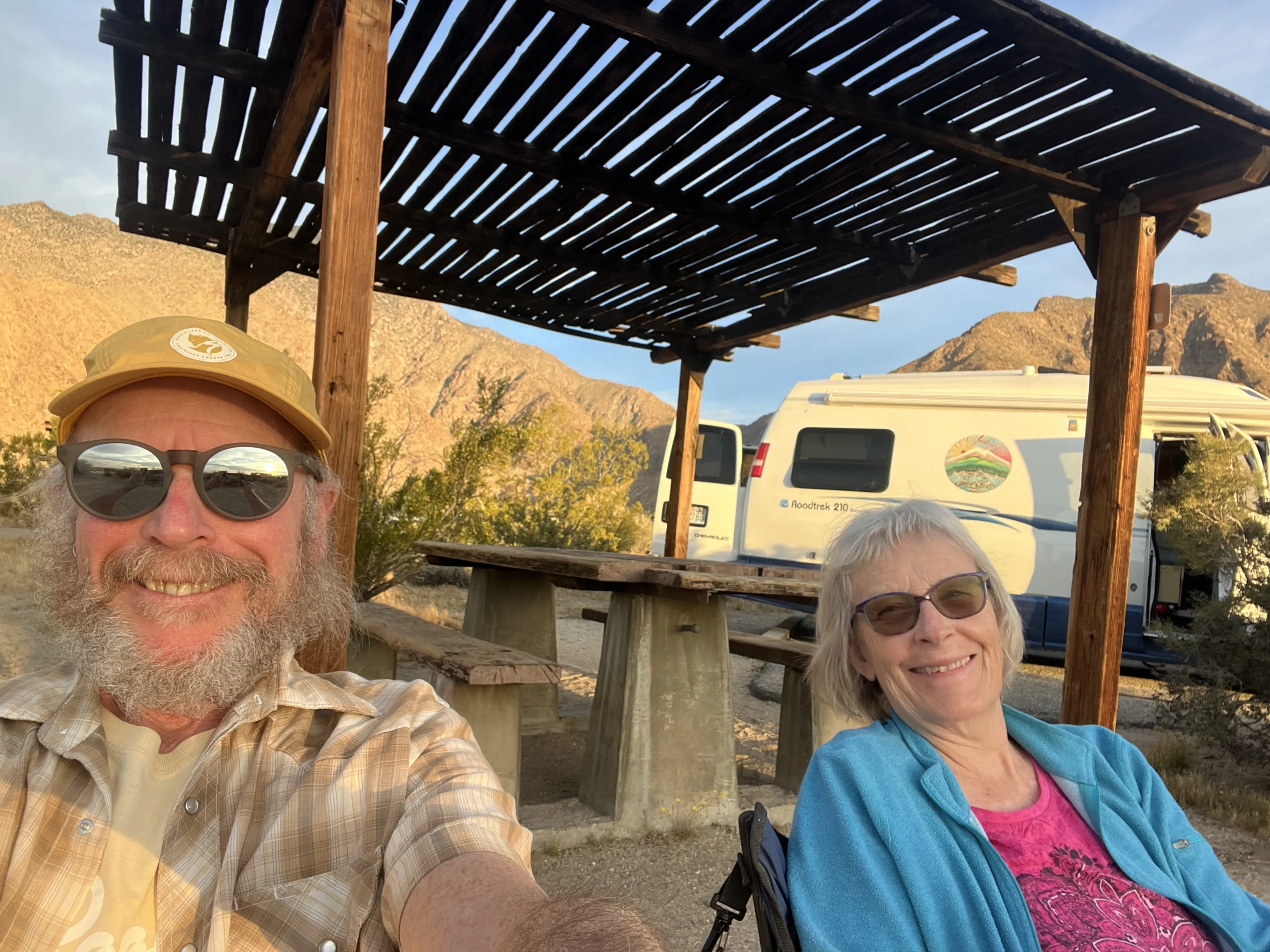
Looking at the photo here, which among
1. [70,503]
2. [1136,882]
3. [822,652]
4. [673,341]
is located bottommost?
[1136,882]

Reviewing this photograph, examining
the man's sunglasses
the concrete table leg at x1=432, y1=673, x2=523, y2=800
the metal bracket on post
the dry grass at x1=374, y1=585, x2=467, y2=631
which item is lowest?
the dry grass at x1=374, y1=585, x2=467, y2=631

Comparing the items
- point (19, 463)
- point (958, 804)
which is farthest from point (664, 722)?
point (19, 463)

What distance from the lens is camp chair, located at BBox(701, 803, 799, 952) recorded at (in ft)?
4.26

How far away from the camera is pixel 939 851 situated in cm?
139

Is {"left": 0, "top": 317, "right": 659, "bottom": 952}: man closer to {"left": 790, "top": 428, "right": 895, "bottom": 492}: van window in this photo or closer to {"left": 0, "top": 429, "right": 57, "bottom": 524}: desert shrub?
{"left": 790, "top": 428, "right": 895, "bottom": 492}: van window

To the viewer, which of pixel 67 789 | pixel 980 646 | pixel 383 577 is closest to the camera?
pixel 67 789

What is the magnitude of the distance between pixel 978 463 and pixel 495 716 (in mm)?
6265

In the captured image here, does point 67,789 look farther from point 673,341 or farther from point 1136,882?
point 673,341

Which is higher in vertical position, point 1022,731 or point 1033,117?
point 1033,117

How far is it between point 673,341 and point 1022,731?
5.57 m

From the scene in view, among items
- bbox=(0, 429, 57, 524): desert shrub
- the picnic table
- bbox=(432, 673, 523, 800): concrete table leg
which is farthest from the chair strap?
bbox=(0, 429, 57, 524): desert shrub

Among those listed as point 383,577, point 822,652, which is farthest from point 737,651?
point 383,577

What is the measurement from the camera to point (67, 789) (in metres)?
1.19

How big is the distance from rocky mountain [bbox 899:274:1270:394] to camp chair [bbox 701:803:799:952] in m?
42.3
